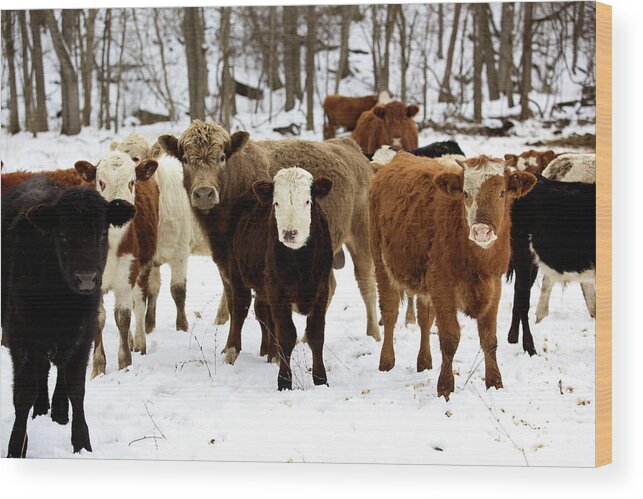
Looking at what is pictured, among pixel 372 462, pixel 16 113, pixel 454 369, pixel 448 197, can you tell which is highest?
pixel 16 113

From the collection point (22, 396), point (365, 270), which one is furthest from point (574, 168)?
point (22, 396)

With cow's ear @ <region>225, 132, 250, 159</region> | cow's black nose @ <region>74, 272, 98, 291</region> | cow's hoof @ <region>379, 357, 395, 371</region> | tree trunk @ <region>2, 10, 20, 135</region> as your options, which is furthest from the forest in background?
cow's hoof @ <region>379, 357, 395, 371</region>

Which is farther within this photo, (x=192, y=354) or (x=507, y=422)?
(x=192, y=354)

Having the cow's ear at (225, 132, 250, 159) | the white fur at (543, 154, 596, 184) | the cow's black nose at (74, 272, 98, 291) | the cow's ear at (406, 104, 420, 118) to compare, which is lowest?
the cow's black nose at (74, 272, 98, 291)

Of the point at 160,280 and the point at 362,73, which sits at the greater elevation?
the point at 362,73

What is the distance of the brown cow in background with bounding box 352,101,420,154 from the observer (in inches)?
248

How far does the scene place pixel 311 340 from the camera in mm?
5941

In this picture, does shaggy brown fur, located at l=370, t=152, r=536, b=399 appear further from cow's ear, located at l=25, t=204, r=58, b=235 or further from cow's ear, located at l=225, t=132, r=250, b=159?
cow's ear, located at l=25, t=204, r=58, b=235

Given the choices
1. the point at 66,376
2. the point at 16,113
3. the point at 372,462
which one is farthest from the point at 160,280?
the point at 372,462

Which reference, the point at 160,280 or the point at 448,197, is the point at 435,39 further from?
the point at 160,280

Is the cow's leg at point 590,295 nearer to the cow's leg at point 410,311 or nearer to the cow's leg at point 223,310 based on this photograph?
the cow's leg at point 410,311

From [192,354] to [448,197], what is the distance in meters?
2.00

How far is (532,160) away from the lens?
5992mm

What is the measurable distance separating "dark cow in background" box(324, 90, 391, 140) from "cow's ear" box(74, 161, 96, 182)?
Result: 165 centimetres
